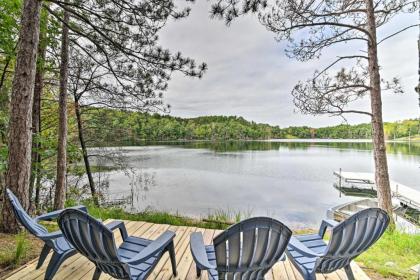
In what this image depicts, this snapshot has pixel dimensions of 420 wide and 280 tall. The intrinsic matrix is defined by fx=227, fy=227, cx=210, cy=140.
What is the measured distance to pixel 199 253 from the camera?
1750 mm

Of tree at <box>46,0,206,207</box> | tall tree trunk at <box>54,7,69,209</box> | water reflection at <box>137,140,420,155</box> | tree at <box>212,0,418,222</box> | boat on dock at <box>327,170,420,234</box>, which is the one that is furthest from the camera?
water reflection at <box>137,140,420,155</box>

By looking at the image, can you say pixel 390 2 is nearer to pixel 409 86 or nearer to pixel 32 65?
pixel 409 86

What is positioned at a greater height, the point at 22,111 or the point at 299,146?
the point at 22,111

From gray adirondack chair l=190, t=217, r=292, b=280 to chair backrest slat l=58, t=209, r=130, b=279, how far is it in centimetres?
61

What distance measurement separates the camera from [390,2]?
433cm

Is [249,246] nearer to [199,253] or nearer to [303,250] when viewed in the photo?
[199,253]

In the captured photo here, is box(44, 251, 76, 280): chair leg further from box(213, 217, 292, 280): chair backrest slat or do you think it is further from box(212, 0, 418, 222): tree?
box(212, 0, 418, 222): tree

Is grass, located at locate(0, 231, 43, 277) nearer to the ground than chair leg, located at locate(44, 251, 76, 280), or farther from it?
nearer to the ground

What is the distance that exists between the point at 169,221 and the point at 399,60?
6.70 m

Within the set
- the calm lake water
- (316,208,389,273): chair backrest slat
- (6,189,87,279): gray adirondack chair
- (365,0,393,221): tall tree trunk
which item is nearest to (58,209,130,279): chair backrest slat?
(6,189,87,279): gray adirondack chair

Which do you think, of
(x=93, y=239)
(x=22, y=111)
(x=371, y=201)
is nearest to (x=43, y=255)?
(x=93, y=239)

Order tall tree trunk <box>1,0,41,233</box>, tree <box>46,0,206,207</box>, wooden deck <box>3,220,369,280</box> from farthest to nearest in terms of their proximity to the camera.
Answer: tree <box>46,0,206,207</box> < tall tree trunk <box>1,0,41,233</box> < wooden deck <box>3,220,369,280</box>

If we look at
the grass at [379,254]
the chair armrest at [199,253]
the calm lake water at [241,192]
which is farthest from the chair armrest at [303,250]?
the calm lake water at [241,192]

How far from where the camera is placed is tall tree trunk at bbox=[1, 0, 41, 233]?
2.88 m
